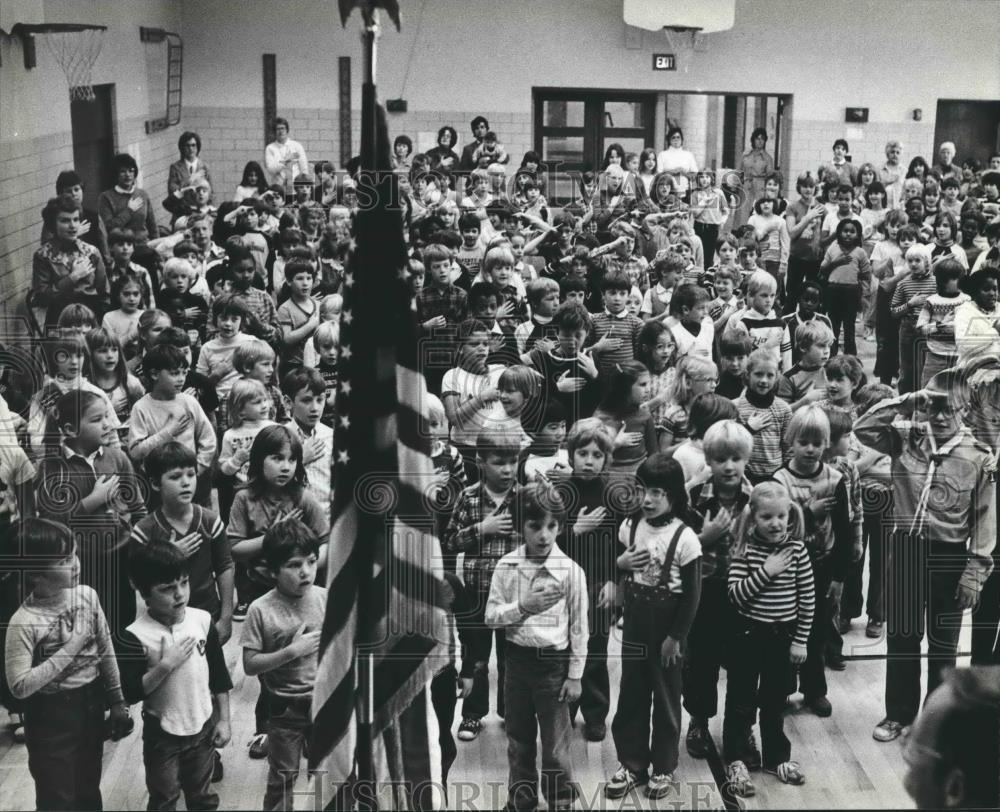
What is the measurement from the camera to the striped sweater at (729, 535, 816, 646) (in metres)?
4.91

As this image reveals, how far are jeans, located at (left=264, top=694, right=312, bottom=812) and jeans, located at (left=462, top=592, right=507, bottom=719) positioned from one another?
917 millimetres

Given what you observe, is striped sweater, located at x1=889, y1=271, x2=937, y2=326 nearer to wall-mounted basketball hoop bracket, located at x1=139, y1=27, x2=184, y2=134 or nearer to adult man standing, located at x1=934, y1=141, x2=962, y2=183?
adult man standing, located at x1=934, y1=141, x2=962, y2=183

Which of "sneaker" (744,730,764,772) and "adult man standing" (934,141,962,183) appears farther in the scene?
"adult man standing" (934,141,962,183)

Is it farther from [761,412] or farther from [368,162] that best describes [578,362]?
[368,162]

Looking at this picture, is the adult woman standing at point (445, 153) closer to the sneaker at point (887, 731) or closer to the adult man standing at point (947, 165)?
the adult man standing at point (947, 165)

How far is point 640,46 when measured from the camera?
18750 mm

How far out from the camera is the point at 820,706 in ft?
18.5

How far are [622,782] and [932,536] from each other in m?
1.80

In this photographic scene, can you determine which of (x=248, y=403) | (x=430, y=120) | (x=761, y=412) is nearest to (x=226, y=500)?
(x=248, y=403)

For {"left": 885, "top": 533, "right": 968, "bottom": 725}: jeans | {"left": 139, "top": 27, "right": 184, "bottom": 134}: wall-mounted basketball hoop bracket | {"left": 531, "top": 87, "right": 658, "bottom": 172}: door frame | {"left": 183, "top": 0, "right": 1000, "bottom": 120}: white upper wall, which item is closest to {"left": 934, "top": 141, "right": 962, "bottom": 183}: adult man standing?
{"left": 183, "top": 0, "right": 1000, "bottom": 120}: white upper wall

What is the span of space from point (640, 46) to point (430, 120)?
3481mm

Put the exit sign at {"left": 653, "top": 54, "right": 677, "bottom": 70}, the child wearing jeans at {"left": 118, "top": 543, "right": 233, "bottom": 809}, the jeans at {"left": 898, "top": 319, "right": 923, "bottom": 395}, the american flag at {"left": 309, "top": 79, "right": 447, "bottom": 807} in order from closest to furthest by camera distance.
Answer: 1. the american flag at {"left": 309, "top": 79, "right": 447, "bottom": 807}
2. the child wearing jeans at {"left": 118, "top": 543, "right": 233, "bottom": 809}
3. the jeans at {"left": 898, "top": 319, "right": 923, "bottom": 395}
4. the exit sign at {"left": 653, "top": 54, "right": 677, "bottom": 70}

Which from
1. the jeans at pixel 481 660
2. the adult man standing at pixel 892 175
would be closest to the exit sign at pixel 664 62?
the adult man standing at pixel 892 175

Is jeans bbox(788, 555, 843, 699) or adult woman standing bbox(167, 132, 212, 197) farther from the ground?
adult woman standing bbox(167, 132, 212, 197)
